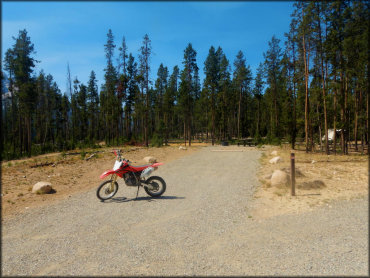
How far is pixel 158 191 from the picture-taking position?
570 centimetres

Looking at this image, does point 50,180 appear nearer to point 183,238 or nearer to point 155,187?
point 155,187

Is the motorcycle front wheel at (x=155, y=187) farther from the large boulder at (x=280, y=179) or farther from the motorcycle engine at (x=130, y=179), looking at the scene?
the large boulder at (x=280, y=179)

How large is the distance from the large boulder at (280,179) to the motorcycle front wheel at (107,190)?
4926 mm

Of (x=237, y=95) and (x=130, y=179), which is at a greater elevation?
(x=237, y=95)

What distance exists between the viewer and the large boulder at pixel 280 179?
6293mm

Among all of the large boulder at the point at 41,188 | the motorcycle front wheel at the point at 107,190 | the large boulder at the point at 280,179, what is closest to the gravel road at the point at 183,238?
the motorcycle front wheel at the point at 107,190

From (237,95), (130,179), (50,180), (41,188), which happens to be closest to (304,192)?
(130,179)

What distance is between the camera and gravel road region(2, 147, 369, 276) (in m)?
1.72

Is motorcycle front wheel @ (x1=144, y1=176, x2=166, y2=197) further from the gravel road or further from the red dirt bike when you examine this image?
the gravel road

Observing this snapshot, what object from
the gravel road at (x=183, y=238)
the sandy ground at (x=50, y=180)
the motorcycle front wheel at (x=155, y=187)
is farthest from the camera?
the sandy ground at (x=50, y=180)

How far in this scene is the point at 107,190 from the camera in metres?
5.59

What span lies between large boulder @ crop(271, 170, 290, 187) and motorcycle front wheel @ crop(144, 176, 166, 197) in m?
3.60

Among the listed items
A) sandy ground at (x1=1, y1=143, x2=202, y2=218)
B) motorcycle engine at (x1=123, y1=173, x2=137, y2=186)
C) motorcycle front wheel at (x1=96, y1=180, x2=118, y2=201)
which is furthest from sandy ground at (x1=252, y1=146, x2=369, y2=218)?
sandy ground at (x1=1, y1=143, x2=202, y2=218)

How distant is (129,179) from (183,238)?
9.08 ft
